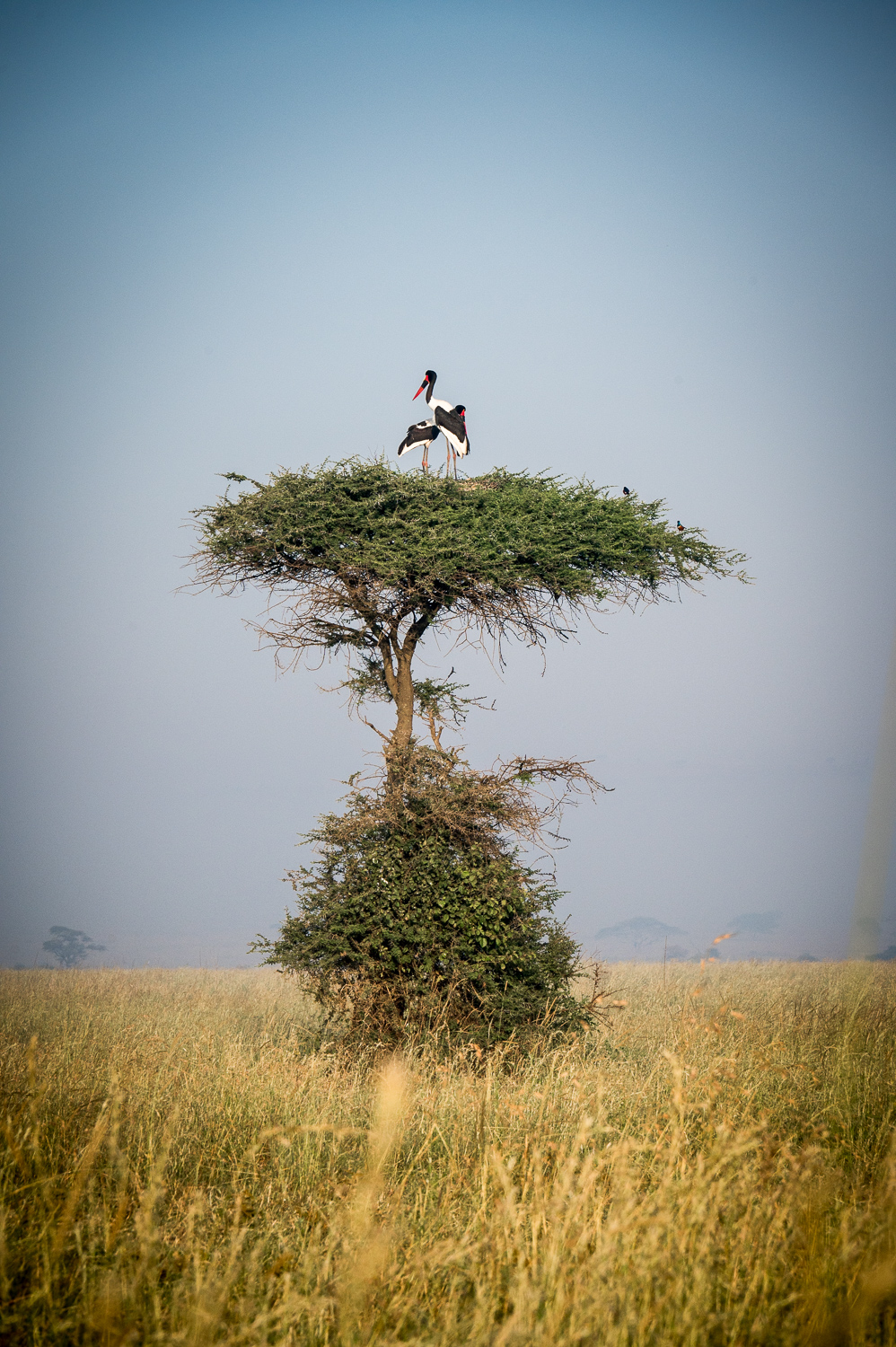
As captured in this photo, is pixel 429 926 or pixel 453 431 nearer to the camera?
pixel 429 926

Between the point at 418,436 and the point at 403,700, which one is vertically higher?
the point at 418,436

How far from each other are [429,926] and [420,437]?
824 centimetres

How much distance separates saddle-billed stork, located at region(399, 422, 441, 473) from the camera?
533 inches

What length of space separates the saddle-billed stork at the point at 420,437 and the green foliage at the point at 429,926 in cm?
574

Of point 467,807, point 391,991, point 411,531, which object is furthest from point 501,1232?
point 411,531

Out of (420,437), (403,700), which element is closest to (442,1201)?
(403,700)

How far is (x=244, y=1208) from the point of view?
4.42 metres

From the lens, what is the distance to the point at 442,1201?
464 cm

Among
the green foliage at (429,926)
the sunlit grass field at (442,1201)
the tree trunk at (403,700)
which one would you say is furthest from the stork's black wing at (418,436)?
the sunlit grass field at (442,1201)

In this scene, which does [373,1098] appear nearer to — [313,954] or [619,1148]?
[313,954]

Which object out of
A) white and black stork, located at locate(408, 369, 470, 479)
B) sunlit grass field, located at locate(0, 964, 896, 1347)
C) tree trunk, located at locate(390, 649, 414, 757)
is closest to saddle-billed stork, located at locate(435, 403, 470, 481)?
white and black stork, located at locate(408, 369, 470, 479)

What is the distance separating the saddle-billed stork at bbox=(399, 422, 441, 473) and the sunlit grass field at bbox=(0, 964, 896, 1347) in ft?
31.7

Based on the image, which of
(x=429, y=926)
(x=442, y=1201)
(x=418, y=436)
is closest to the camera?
(x=442, y=1201)

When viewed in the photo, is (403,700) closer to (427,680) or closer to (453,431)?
(427,680)
